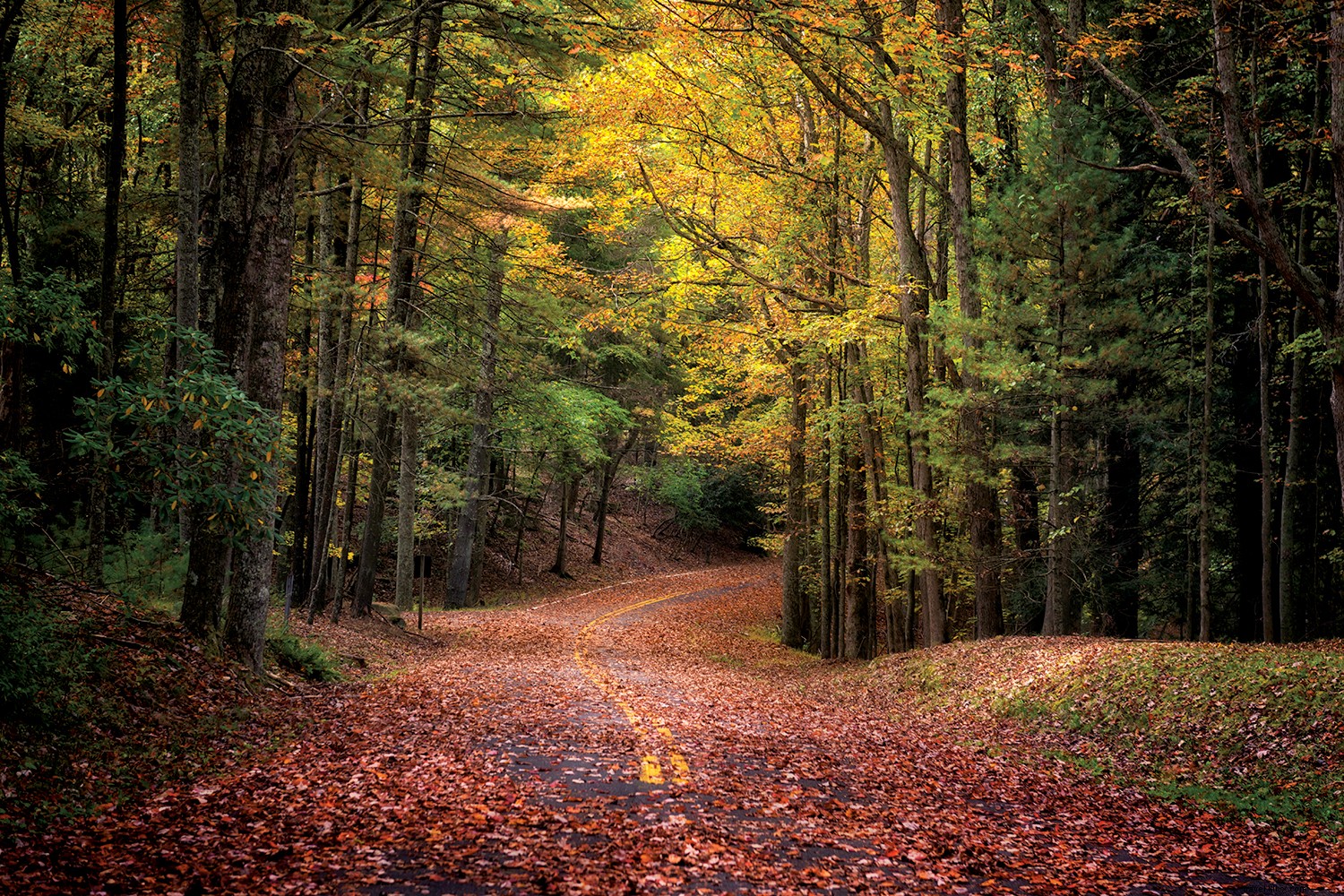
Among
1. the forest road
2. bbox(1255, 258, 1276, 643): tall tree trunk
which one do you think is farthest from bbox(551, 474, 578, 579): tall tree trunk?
bbox(1255, 258, 1276, 643): tall tree trunk

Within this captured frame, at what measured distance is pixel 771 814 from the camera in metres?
6.34

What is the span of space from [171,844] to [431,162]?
14.6m

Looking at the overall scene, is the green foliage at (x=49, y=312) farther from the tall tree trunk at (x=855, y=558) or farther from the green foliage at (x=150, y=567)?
the tall tree trunk at (x=855, y=558)

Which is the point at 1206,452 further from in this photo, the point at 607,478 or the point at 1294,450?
the point at 607,478

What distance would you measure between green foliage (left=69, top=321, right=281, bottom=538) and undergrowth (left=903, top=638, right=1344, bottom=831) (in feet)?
28.3

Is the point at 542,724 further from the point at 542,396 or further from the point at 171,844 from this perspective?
the point at 542,396

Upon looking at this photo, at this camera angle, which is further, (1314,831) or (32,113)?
(32,113)

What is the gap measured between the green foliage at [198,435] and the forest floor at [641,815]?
2.12 meters

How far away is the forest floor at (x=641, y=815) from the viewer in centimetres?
475

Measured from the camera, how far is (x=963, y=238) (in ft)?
50.3

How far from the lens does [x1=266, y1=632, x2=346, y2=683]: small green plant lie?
11297 mm

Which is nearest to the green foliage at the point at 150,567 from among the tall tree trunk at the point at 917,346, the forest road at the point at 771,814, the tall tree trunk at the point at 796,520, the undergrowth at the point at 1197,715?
the forest road at the point at 771,814

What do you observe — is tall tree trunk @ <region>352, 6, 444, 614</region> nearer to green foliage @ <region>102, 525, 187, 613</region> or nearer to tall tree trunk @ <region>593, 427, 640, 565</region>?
green foliage @ <region>102, 525, 187, 613</region>

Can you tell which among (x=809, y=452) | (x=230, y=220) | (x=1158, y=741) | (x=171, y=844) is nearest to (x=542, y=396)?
(x=809, y=452)
